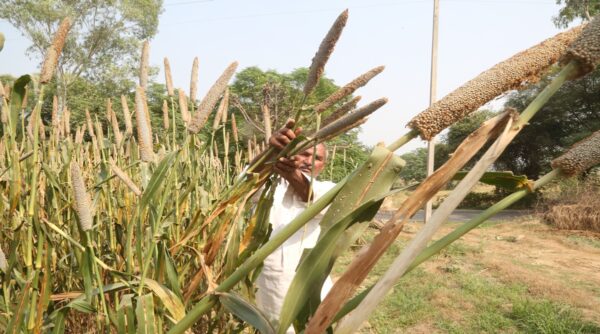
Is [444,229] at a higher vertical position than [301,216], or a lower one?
lower

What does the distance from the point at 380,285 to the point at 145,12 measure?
1901 cm

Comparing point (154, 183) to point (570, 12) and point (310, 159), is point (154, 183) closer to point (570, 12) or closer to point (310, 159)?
point (310, 159)

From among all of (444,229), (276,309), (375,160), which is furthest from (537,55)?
(444,229)

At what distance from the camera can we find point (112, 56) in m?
17.4

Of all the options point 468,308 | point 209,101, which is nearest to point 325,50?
point 209,101

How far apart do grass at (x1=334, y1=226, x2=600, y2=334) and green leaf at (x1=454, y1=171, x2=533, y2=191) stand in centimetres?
275

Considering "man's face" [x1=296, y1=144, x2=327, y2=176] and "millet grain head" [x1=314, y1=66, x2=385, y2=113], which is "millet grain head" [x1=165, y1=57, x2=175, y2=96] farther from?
"millet grain head" [x1=314, y1=66, x2=385, y2=113]

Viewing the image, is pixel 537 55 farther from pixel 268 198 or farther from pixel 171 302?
pixel 171 302

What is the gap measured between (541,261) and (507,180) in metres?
5.77

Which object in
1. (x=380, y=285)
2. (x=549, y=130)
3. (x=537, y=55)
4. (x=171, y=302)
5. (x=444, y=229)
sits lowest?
(x=444, y=229)

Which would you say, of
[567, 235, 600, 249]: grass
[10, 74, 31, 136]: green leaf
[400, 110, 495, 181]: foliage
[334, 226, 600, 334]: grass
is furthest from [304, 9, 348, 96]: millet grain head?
[400, 110, 495, 181]: foliage

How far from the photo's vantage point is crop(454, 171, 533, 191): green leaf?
2.08 feet

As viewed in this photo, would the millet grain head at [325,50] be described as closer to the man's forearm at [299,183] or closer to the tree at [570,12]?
the man's forearm at [299,183]

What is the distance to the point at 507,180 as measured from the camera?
674 mm
